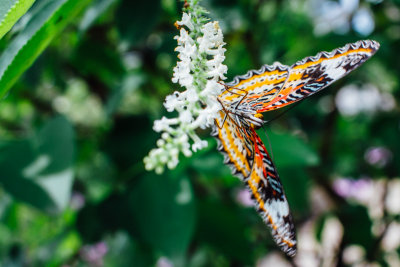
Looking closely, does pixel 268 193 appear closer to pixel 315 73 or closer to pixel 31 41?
pixel 315 73

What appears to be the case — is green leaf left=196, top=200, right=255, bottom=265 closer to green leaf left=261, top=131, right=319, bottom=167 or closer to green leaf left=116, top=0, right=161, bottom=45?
green leaf left=261, top=131, right=319, bottom=167

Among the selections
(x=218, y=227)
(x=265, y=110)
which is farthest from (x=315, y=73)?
(x=218, y=227)

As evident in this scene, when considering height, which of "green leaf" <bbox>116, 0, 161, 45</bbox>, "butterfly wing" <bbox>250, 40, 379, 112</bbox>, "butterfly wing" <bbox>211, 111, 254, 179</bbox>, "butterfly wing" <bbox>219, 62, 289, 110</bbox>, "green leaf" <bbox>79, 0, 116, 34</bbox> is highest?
"green leaf" <bbox>79, 0, 116, 34</bbox>

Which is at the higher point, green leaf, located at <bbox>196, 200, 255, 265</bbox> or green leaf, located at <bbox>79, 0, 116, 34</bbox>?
green leaf, located at <bbox>79, 0, 116, 34</bbox>

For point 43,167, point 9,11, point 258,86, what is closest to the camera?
point 9,11

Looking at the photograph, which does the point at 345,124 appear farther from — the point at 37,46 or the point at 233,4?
the point at 37,46

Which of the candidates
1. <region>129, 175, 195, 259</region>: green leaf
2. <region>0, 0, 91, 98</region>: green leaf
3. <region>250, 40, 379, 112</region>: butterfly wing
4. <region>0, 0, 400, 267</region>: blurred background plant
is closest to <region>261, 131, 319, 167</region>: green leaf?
<region>0, 0, 400, 267</region>: blurred background plant

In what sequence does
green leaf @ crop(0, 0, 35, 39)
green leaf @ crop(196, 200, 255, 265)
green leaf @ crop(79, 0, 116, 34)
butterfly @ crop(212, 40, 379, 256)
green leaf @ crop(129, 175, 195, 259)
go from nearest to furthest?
green leaf @ crop(0, 0, 35, 39), butterfly @ crop(212, 40, 379, 256), green leaf @ crop(79, 0, 116, 34), green leaf @ crop(129, 175, 195, 259), green leaf @ crop(196, 200, 255, 265)

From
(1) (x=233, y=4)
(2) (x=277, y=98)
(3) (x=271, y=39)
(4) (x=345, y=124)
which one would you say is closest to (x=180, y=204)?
(2) (x=277, y=98)

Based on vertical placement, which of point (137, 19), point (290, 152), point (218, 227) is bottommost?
point (218, 227)
